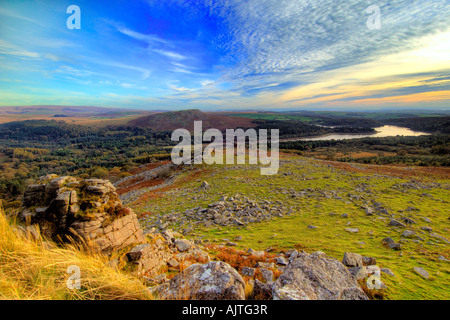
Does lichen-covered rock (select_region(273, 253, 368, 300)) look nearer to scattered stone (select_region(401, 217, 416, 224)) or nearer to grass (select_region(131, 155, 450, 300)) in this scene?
grass (select_region(131, 155, 450, 300))

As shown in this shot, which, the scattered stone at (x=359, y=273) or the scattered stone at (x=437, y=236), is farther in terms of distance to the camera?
the scattered stone at (x=437, y=236)

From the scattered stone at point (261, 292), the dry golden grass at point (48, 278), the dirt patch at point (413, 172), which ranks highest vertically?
the dry golden grass at point (48, 278)

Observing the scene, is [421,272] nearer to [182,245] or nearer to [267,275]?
[267,275]

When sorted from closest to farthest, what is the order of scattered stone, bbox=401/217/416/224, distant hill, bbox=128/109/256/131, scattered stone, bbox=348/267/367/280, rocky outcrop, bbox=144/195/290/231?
scattered stone, bbox=348/267/367/280, scattered stone, bbox=401/217/416/224, rocky outcrop, bbox=144/195/290/231, distant hill, bbox=128/109/256/131

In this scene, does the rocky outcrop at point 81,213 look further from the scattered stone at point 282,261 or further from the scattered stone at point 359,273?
the scattered stone at point 359,273

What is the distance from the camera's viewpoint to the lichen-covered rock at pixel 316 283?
312 cm

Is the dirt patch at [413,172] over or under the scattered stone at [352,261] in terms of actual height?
under

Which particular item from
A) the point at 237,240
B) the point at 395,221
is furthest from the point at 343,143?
the point at 237,240

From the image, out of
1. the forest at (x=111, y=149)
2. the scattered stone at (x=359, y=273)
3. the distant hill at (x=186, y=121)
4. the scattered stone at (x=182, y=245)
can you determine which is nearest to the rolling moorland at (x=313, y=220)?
the scattered stone at (x=359, y=273)

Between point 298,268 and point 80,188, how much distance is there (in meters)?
7.04

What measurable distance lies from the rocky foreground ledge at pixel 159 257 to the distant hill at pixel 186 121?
11463 cm

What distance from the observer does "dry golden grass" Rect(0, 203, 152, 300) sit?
2938mm

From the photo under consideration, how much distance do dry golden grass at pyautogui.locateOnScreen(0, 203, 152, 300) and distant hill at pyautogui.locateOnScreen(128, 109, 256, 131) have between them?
117 meters

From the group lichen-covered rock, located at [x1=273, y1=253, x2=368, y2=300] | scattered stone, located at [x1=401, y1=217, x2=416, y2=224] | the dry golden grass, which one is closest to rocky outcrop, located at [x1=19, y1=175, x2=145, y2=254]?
the dry golden grass
